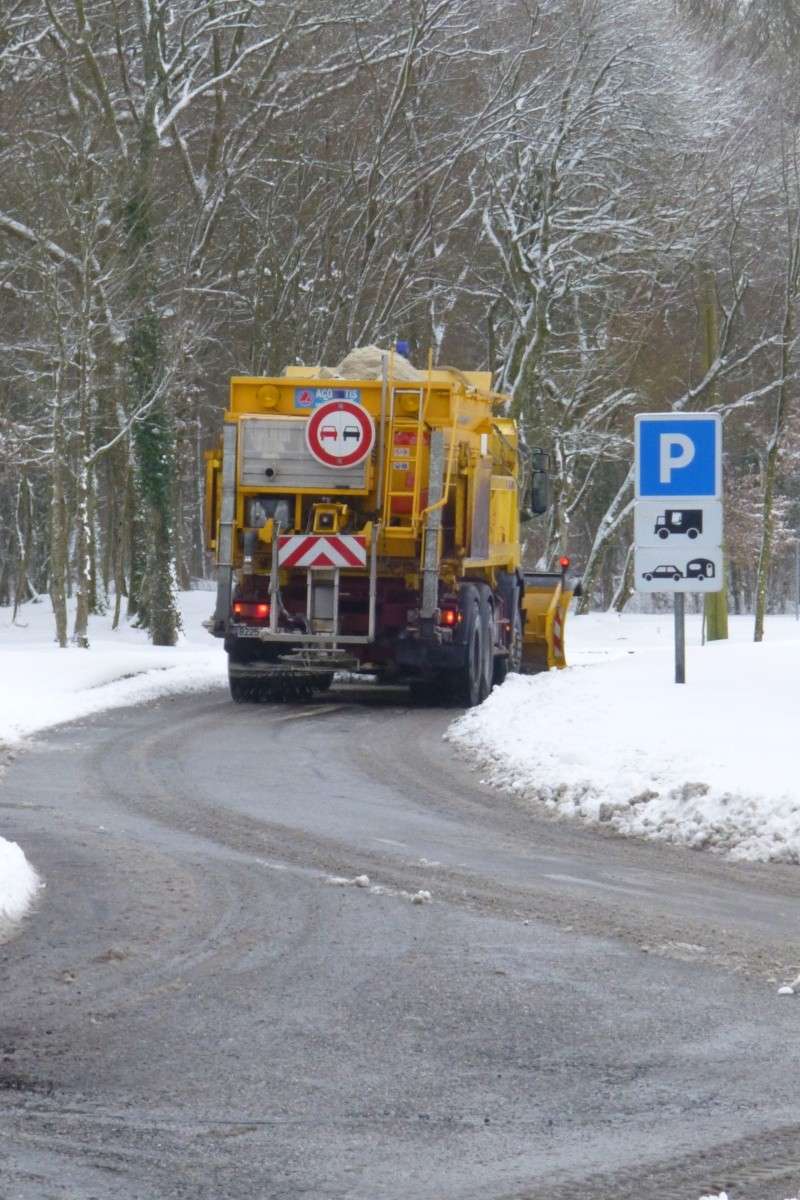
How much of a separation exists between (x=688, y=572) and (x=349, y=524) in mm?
4811

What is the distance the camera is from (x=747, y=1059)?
17.2 ft

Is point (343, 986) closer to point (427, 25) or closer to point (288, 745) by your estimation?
point (288, 745)

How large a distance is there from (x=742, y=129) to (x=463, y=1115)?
30431 millimetres

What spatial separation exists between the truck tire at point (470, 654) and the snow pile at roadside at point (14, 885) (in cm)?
1040

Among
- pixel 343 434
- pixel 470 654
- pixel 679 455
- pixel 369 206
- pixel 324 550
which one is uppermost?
pixel 369 206

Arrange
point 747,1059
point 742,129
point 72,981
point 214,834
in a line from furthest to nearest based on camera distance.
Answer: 1. point 742,129
2. point 214,834
3. point 72,981
4. point 747,1059

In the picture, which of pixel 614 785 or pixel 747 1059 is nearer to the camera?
pixel 747 1059

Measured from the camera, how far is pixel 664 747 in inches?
443

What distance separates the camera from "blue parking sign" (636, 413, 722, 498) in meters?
14.0

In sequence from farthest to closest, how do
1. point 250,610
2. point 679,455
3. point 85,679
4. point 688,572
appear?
1. point 85,679
2. point 250,610
3. point 679,455
4. point 688,572

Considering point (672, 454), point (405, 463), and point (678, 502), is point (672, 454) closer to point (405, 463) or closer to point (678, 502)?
point (678, 502)

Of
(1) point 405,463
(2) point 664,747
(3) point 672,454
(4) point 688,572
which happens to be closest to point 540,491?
(1) point 405,463

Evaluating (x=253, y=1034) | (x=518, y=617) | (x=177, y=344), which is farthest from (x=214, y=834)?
(x=177, y=344)

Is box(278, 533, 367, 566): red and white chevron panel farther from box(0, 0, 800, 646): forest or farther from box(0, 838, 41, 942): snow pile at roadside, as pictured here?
box(0, 838, 41, 942): snow pile at roadside
